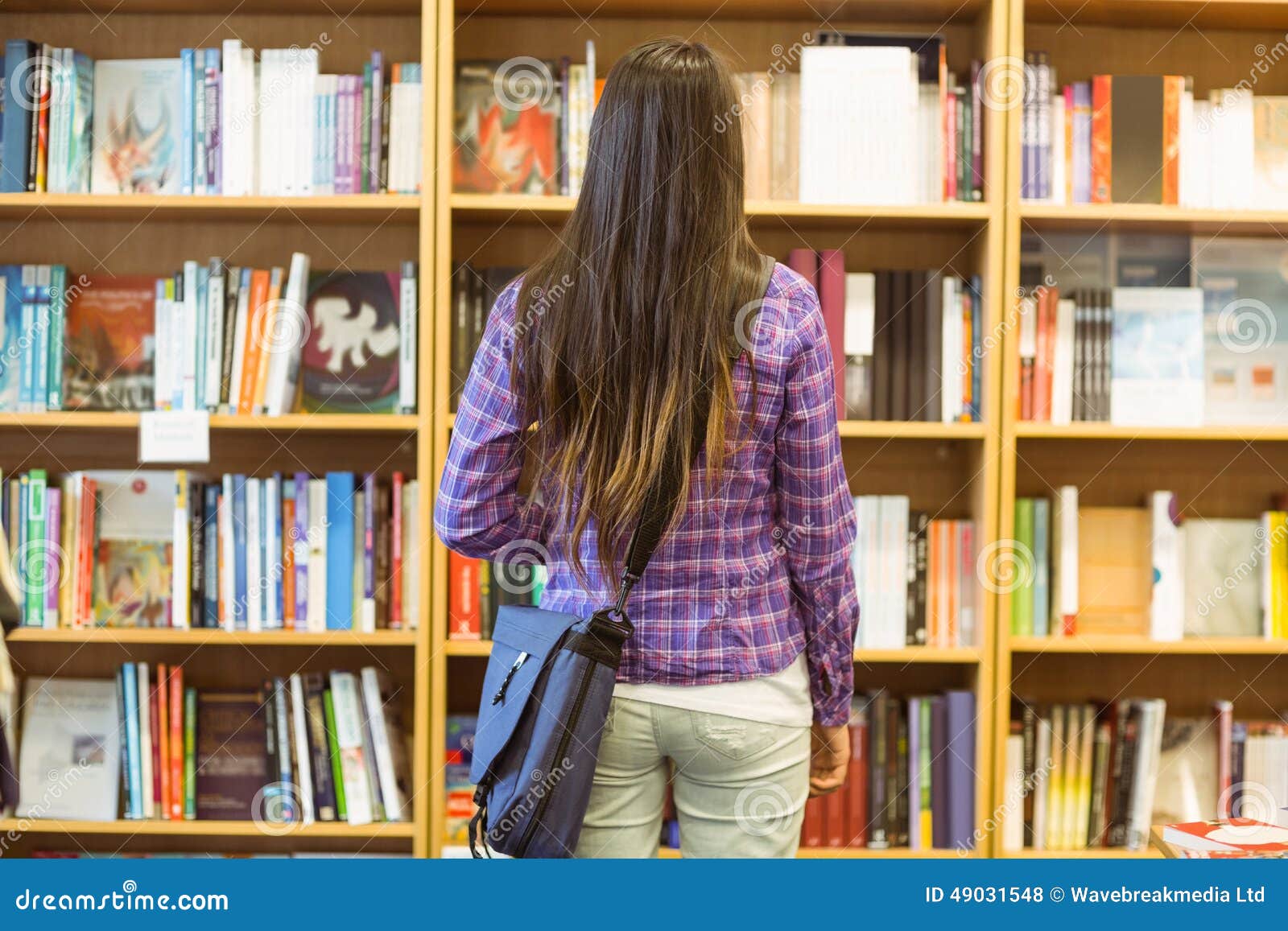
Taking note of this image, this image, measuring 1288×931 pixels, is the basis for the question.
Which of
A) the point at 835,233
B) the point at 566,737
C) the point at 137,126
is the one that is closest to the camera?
the point at 566,737

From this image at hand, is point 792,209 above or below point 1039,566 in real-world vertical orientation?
above

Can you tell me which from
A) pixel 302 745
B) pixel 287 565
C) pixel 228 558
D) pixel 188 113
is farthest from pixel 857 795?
pixel 188 113

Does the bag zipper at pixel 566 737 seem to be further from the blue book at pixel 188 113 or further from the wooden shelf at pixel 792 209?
the blue book at pixel 188 113

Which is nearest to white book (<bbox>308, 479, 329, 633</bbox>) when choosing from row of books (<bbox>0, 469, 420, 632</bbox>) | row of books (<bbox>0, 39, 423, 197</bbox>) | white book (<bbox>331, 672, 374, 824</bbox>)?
row of books (<bbox>0, 469, 420, 632</bbox>)

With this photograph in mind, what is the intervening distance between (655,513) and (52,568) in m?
1.46

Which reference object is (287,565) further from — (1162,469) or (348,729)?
(1162,469)

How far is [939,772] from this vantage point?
80.7 inches

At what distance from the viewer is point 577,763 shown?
1.10 m

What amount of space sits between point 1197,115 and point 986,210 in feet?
1.70

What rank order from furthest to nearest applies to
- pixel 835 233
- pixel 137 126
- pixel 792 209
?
1. pixel 835 233
2. pixel 137 126
3. pixel 792 209
